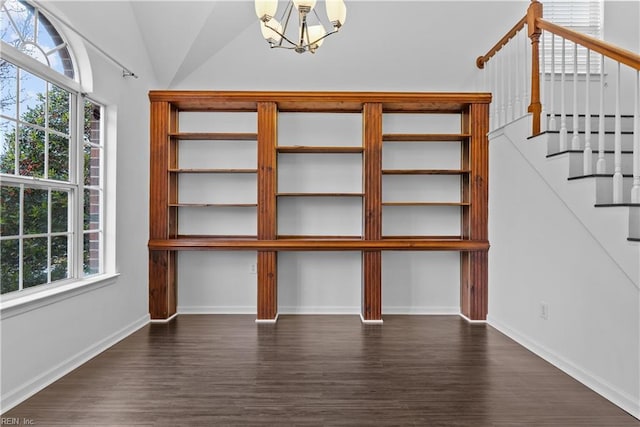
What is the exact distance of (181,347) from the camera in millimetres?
3104

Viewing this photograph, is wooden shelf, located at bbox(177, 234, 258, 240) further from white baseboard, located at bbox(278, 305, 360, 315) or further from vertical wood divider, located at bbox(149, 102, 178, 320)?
white baseboard, located at bbox(278, 305, 360, 315)

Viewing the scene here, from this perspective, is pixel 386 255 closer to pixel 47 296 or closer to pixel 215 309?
pixel 215 309

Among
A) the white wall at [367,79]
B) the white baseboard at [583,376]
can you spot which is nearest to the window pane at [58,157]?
the white wall at [367,79]

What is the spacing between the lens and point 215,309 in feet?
13.7

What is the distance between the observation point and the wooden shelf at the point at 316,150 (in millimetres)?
3859

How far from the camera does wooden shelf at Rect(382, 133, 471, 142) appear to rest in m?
3.92

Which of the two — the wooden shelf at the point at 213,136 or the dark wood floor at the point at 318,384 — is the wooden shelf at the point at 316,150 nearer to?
the wooden shelf at the point at 213,136

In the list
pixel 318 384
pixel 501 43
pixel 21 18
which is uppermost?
pixel 501 43

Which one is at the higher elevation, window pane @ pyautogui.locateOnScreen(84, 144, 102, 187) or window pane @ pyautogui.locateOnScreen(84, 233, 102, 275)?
window pane @ pyautogui.locateOnScreen(84, 144, 102, 187)

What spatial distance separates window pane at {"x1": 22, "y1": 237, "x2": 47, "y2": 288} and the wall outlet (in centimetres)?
370

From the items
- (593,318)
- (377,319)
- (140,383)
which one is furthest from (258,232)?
(593,318)

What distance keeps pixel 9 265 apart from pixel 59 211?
547 mm

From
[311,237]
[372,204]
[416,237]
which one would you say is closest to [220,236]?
[311,237]

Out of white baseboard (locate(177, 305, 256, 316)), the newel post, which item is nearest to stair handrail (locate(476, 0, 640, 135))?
the newel post
